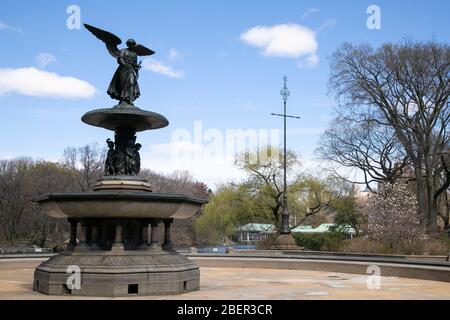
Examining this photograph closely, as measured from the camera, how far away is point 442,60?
1554 inches

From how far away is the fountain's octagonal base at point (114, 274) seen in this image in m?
13.4

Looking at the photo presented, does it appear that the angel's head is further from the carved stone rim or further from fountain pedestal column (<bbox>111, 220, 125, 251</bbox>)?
fountain pedestal column (<bbox>111, 220, 125, 251</bbox>)

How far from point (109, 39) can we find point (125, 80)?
127 centimetres

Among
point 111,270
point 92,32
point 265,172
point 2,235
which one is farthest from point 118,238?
point 2,235

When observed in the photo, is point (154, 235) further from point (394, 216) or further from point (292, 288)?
point (394, 216)

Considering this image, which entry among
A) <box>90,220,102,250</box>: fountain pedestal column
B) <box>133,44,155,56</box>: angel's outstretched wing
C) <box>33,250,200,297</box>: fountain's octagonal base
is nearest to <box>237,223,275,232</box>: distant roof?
<box>133,44,155,56</box>: angel's outstretched wing

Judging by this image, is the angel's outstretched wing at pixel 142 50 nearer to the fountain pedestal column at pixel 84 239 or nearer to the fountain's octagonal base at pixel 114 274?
the fountain pedestal column at pixel 84 239

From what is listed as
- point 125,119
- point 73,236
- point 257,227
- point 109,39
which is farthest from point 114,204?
point 257,227

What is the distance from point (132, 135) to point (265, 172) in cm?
3396

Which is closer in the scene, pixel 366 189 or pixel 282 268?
pixel 282 268

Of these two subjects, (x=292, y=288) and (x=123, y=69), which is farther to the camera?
(x=123, y=69)

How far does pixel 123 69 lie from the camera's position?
16172 mm

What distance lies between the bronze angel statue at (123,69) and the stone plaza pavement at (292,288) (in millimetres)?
5855
